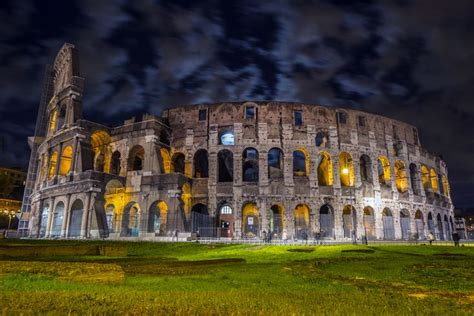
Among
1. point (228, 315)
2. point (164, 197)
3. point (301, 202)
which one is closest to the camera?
point (228, 315)

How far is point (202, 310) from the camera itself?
403cm

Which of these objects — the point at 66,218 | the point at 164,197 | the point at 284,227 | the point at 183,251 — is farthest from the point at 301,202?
the point at 66,218

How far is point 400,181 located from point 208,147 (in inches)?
872

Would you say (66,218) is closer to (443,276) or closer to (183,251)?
(183,251)

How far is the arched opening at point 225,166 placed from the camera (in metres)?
35.7

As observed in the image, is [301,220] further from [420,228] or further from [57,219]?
[57,219]

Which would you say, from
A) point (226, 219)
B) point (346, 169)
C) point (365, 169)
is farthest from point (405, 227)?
point (226, 219)

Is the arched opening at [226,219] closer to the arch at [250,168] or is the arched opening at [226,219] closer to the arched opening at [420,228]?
the arch at [250,168]

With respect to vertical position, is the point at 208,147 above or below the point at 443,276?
above

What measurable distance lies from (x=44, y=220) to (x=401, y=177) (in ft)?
128

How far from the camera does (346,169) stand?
1326 inches

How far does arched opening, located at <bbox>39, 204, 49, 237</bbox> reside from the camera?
33688 millimetres

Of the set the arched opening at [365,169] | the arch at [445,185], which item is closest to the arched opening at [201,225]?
the arched opening at [365,169]

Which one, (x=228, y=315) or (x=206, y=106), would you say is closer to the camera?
(x=228, y=315)
